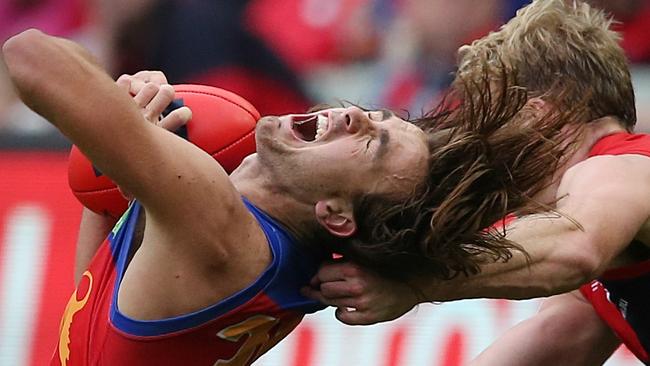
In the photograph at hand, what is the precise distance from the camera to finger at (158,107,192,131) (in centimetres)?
301

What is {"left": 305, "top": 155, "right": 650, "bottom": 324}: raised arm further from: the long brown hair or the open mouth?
the open mouth

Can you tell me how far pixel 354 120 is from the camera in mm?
2893

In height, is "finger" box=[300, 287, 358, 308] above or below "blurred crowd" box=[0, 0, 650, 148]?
above

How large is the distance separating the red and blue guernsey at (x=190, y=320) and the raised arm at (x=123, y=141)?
162 millimetres

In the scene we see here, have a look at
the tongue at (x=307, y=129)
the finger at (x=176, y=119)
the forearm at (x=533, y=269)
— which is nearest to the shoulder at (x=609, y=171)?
the forearm at (x=533, y=269)

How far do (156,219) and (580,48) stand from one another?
→ 5.26 feet

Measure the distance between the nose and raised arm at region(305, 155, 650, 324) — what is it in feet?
0.98

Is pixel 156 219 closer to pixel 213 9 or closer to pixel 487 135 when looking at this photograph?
pixel 487 135

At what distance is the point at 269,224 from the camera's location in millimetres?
2881

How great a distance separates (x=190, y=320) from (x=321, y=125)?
0.51 meters

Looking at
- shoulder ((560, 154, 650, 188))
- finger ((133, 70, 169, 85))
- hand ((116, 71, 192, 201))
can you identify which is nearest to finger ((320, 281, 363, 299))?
hand ((116, 71, 192, 201))

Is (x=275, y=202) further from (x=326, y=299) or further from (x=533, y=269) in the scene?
(x=533, y=269)

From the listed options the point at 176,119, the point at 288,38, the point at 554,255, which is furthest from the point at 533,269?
the point at 288,38

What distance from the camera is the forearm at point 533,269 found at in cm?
300
